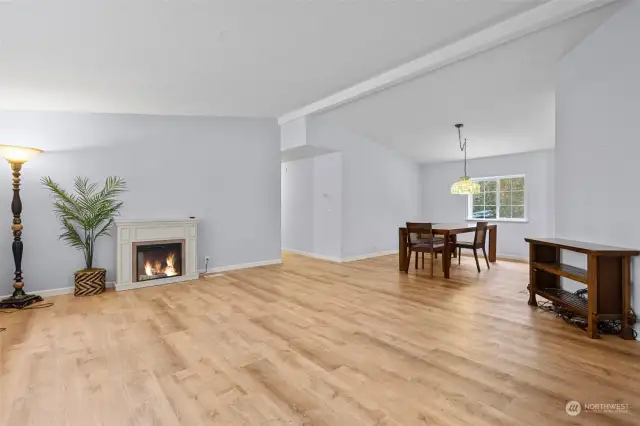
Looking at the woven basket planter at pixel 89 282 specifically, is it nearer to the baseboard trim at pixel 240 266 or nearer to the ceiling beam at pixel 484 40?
the baseboard trim at pixel 240 266

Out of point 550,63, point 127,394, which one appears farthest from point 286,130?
point 127,394

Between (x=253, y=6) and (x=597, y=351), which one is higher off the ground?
(x=253, y=6)

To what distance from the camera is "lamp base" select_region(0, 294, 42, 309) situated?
3.48m

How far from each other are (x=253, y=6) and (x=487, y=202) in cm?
644

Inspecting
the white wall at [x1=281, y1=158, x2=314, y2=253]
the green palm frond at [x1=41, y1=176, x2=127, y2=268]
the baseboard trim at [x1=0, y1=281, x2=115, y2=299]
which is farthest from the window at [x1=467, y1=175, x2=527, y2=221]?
the baseboard trim at [x1=0, y1=281, x2=115, y2=299]

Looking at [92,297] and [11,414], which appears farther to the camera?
[92,297]

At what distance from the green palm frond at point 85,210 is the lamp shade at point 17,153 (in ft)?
1.50

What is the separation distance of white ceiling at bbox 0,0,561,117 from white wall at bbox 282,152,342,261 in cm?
257

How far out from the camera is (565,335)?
2.62m

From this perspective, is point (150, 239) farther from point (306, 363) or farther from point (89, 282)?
point (306, 363)

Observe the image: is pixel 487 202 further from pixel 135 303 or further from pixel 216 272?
pixel 135 303

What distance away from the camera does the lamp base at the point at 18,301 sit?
348 cm

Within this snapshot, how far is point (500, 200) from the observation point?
6.85 metres

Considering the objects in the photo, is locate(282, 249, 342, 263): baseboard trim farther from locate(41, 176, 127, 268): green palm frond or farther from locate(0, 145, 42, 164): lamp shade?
locate(0, 145, 42, 164): lamp shade
